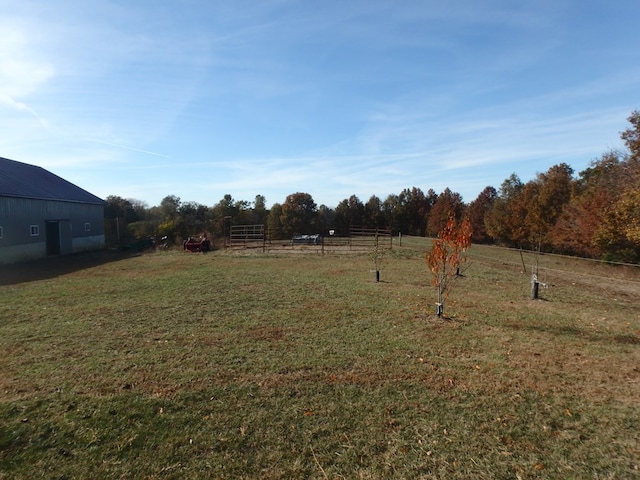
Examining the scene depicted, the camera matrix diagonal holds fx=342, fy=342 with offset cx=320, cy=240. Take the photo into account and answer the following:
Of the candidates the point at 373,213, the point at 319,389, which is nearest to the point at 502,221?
the point at 373,213

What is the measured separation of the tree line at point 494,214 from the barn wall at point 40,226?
456 centimetres

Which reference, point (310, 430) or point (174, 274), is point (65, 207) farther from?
point (310, 430)

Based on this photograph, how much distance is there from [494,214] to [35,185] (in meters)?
39.3

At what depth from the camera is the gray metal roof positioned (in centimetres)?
1996

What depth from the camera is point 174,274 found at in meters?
13.5

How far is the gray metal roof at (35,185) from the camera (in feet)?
65.5

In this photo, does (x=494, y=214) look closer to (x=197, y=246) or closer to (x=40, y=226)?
(x=197, y=246)

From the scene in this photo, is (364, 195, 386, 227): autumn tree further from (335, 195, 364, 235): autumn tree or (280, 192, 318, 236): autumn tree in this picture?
(280, 192, 318, 236): autumn tree

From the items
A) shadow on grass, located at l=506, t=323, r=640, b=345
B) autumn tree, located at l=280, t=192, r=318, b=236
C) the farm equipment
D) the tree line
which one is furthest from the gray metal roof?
shadow on grass, located at l=506, t=323, r=640, b=345

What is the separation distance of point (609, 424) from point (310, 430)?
292cm

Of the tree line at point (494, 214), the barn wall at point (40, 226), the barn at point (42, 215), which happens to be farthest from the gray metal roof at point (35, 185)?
the tree line at point (494, 214)

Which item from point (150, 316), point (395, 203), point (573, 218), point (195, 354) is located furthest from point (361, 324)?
point (395, 203)

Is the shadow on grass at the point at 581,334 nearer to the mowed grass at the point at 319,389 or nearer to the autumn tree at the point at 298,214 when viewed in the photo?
the mowed grass at the point at 319,389

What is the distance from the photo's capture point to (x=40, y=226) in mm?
21031
